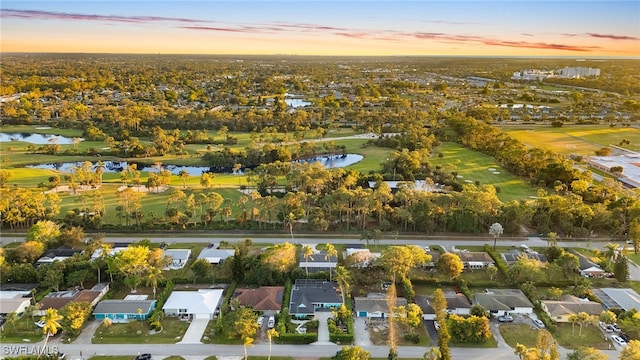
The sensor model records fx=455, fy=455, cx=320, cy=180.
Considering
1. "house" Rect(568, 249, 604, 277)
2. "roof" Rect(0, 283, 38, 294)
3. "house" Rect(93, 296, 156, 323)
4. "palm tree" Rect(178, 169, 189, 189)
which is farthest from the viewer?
"palm tree" Rect(178, 169, 189, 189)

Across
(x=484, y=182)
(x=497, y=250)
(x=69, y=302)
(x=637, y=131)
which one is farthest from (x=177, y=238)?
(x=637, y=131)

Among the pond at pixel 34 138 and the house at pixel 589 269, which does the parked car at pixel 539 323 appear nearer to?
the house at pixel 589 269

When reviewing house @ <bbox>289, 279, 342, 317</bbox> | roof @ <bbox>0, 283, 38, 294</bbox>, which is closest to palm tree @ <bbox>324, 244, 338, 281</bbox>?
house @ <bbox>289, 279, 342, 317</bbox>

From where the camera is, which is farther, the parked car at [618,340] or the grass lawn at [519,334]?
the grass lawn at [519,334]

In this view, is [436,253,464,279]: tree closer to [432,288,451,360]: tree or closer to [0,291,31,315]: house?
[432,288,451,360]: tree

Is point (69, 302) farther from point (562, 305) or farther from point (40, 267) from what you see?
point (562, 305)

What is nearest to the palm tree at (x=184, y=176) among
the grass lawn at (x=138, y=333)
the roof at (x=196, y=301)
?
the roof at (x=196, y=301)
